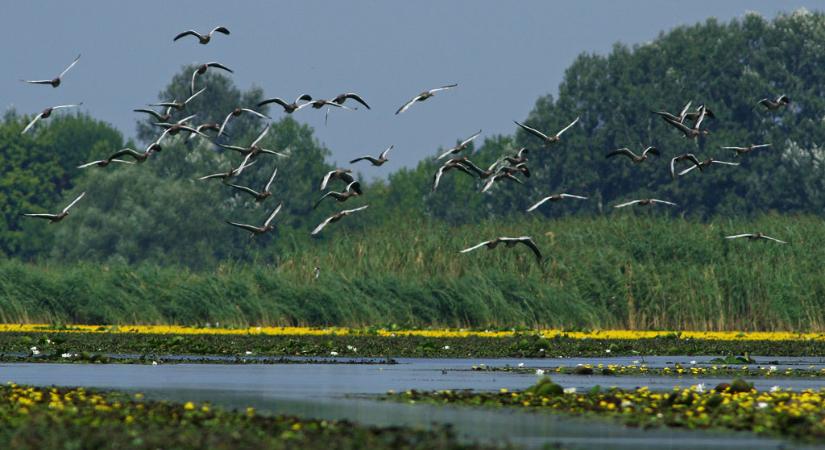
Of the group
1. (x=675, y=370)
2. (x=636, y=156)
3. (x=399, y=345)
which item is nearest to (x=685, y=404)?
(x=675, y=370)

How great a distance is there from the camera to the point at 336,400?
24.9 metres

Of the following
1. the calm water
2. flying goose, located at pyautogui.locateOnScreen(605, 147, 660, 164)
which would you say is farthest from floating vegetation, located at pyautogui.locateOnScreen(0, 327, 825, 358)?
flying goose, located at pyautogui.locateOnScreen(605, 147, 660, 164)

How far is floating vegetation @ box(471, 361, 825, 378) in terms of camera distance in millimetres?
32000

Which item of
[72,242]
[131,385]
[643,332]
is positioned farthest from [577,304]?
[72,242]

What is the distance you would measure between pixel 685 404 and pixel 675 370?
9731mm

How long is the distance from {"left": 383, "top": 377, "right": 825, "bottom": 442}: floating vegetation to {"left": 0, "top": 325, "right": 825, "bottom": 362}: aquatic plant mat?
12.4 m

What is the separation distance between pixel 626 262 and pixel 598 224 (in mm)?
5411

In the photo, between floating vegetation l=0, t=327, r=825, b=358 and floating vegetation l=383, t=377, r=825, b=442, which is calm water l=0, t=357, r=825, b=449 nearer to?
floating vegetation l=383, t=377, r=825, b=442

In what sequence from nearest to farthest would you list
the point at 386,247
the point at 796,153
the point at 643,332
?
the point at 643,332 < the point at 386,247 < the point at 796,153

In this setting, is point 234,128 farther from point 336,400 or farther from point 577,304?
point 336,400

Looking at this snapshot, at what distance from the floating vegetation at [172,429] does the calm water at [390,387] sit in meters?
1.04

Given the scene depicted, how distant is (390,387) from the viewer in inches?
1102

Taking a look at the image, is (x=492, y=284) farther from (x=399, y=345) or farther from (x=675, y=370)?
(x=675, y=370)

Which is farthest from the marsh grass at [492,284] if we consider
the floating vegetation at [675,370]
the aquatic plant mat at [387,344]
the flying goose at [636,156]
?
the floating vegetation at [675,370]
